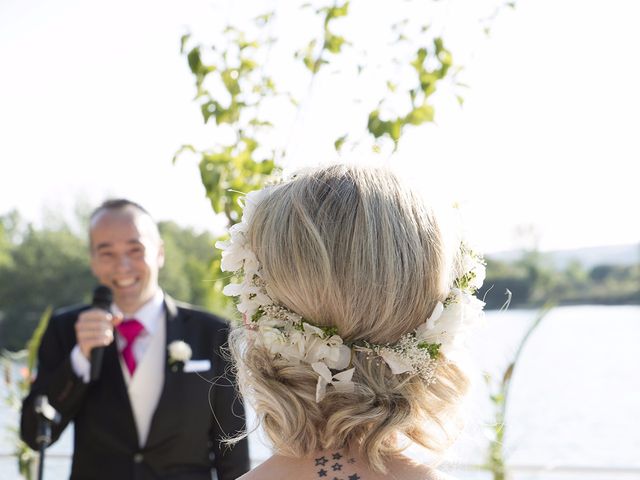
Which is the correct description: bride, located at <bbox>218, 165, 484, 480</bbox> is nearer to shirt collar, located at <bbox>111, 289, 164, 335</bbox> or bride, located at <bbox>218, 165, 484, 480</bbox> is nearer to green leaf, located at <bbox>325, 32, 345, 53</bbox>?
green leaf, located at <bbox>325, 32, 345, 53</bbox>

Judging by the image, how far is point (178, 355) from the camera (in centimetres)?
328

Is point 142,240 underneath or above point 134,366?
above

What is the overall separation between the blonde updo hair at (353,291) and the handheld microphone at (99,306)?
5.45 feet

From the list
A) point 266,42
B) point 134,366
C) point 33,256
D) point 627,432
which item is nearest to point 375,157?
point 266,42

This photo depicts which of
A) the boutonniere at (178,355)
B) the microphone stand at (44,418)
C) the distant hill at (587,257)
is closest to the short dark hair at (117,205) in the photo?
the boutonniere at (178,355)

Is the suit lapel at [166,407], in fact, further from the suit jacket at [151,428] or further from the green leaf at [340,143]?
the green leaf at [340,143]

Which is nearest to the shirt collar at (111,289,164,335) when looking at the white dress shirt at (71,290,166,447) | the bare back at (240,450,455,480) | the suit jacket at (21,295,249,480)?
the white dress shirt at (71,290,166,447)

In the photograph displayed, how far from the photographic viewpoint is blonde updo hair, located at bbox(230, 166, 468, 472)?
1.41 m

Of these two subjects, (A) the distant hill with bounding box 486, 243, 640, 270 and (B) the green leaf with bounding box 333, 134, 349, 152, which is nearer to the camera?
(B) the green leaf with bounding box 333, 134, 349, 152

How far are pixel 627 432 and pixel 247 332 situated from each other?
11432 mm

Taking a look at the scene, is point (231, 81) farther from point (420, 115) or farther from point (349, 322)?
point (349, 322)

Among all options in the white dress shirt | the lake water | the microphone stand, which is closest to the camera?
the lake water

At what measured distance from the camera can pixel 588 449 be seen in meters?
10.3

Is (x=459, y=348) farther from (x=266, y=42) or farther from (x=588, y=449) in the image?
(x=588, y=449)
